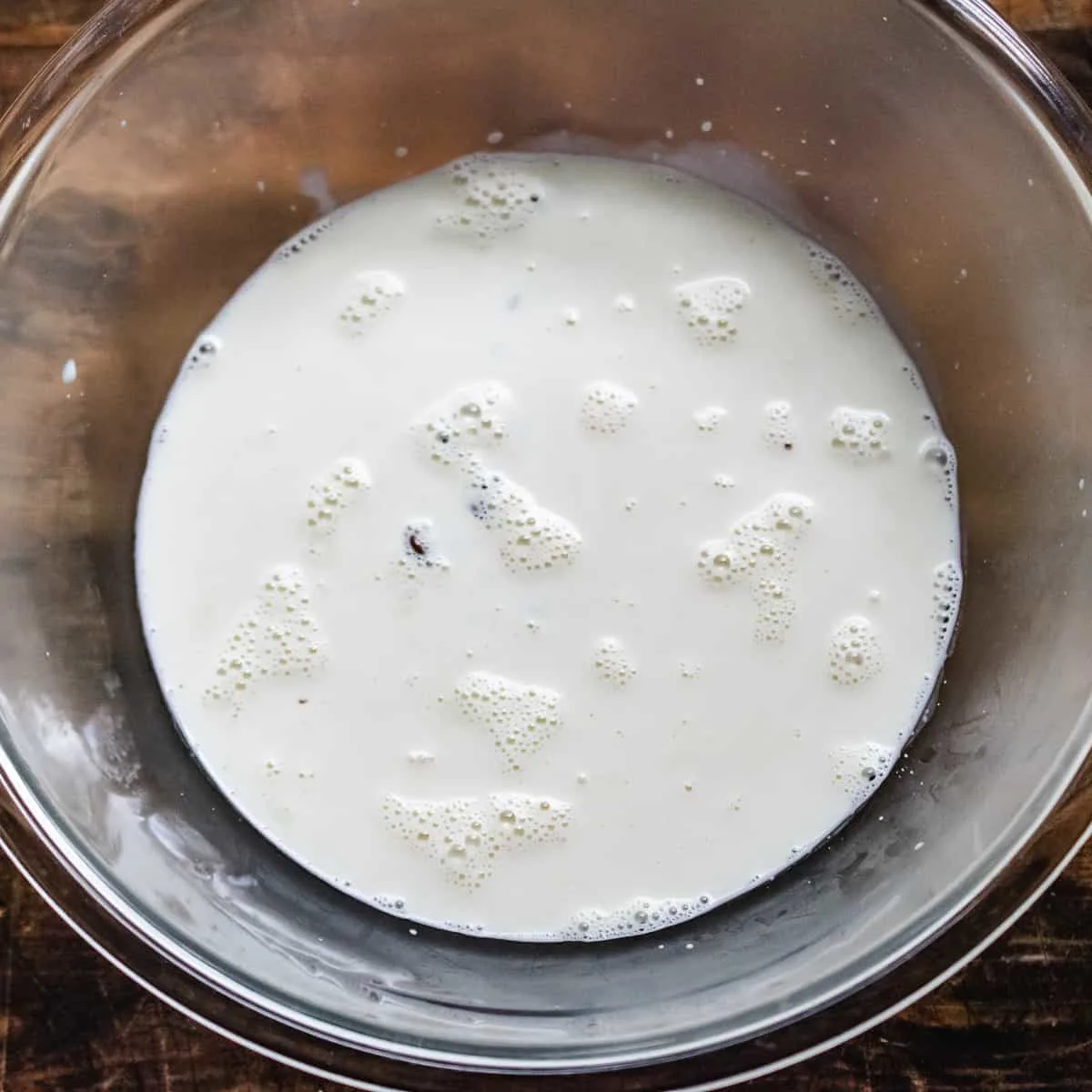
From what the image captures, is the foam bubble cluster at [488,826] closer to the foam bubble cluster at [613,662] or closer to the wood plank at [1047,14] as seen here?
the foam bubble cluster at [613,662]

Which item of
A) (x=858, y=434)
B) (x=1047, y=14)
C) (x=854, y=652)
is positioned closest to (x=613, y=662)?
(x=854, y=652)

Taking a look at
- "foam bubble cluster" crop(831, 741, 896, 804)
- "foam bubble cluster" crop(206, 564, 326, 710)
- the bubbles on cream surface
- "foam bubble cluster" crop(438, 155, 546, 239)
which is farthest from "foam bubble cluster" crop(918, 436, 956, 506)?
"foam bubble cluster" crop(206, 564, 326, 710)

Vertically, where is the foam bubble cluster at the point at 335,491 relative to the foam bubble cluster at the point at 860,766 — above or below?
above

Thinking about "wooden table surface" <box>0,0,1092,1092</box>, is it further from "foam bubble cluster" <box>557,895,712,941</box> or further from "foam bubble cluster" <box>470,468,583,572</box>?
"foam bubble cluster" <box>470,468,583,572</box>

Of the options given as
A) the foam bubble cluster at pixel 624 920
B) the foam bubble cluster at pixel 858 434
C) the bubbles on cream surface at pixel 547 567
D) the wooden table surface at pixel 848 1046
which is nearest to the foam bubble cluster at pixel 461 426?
the bubbles on cream surface at pixel 547 567

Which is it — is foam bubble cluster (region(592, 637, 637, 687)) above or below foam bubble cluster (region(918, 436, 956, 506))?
below

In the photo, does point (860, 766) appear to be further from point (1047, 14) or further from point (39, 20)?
point (39, 20)

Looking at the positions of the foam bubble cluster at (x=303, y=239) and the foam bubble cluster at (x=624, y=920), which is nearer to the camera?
the foam bubble cluster at (x=624, y=920)
